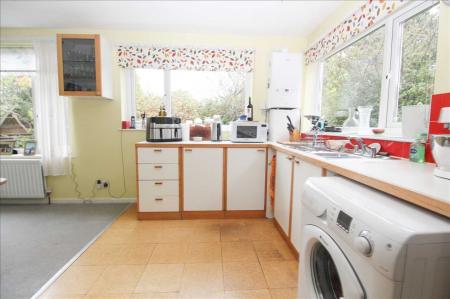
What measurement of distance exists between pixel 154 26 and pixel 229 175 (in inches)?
78.1

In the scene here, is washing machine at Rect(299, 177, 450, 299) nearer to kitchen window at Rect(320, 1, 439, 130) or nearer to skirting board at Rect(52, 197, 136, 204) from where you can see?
kitchen window at Rect(320, 1, 439, 130)

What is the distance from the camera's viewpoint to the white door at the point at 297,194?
5.29ft

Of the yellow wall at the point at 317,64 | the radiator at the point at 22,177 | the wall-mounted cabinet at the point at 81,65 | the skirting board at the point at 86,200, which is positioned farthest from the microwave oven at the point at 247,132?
the radiator at the point at 22,177

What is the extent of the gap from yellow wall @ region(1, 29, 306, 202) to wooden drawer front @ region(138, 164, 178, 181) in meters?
0.72

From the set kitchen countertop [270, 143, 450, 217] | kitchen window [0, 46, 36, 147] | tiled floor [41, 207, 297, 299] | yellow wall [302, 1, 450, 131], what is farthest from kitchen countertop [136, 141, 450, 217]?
kitchen window [0, 46, 36, 147]

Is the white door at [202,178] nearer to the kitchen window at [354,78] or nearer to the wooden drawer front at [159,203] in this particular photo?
the wooden drawer front at [159,203]

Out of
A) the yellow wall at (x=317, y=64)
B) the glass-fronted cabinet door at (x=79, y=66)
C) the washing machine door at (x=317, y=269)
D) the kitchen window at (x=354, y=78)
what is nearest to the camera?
the washing machine door at (x=317, y=269)

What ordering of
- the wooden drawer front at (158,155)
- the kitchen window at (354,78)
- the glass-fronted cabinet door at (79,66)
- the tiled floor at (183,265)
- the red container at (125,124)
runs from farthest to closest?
the red container at (125,124) < the glass-fronted cabinet door at (79,66) < the wooden drawer front at (158,155) < the kitchen window at (354,78) < the tiled floor at (183,265)

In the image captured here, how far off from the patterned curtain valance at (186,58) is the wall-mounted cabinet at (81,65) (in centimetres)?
30

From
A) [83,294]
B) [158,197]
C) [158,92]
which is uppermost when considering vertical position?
[158,92]

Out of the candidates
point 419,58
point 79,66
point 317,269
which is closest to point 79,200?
point 79,66

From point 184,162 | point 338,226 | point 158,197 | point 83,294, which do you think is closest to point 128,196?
point 158,197

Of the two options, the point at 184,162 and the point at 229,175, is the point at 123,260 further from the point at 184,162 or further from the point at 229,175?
the point at 229,175

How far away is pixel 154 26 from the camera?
9.14ft
